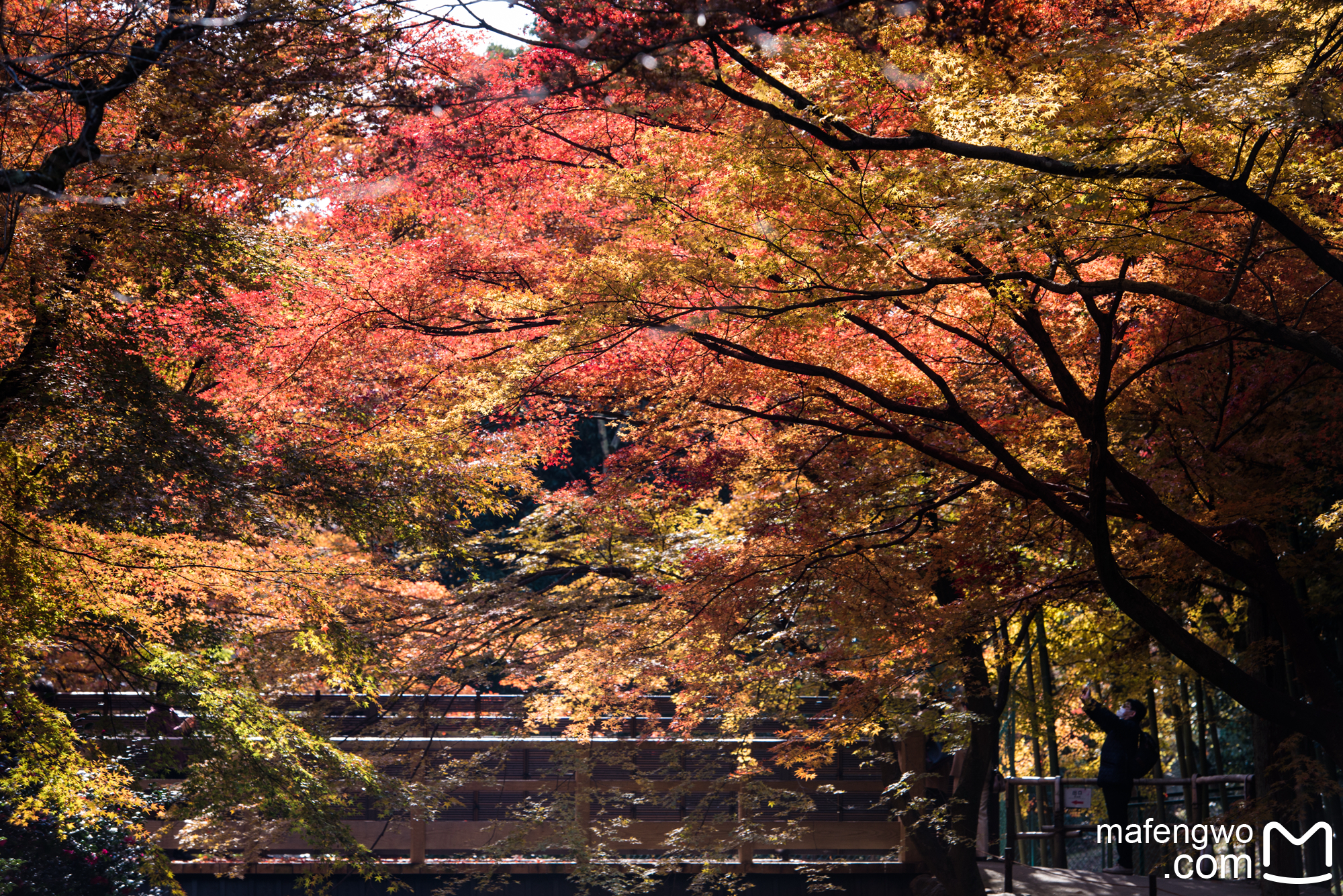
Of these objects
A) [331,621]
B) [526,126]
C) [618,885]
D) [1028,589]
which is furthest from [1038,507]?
[618,885]

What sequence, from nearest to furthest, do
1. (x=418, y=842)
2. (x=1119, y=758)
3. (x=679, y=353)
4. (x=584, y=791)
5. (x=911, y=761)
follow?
(x=679, y=353)
(x=1119, y=758)
(x=584, y=791)
(x=911, y=761)
(x=418, y=842)

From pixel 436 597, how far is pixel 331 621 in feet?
10.5

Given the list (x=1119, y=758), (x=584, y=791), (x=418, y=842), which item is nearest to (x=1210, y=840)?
(x=1119, y=758)

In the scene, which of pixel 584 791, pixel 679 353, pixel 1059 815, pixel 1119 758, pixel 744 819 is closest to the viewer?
pixel 679 353

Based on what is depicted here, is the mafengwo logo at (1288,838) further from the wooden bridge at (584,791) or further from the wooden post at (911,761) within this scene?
the wooden post at (911,761)

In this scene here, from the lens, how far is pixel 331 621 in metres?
8.62

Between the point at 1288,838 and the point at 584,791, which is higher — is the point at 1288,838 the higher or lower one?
the higher one

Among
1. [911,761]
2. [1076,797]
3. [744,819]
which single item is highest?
[911,761]

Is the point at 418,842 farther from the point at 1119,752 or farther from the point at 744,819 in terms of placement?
the point at 1119,752

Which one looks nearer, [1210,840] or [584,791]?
[1210,840]

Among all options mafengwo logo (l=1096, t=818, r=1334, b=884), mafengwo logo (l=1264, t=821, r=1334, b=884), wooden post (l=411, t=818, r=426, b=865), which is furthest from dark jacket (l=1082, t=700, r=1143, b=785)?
wooden post (l=411, t=818, r=426, b=865)

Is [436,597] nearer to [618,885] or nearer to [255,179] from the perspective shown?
[618,885]

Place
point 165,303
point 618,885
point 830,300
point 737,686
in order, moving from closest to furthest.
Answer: point 830,300 < point 165,303 < point 737,686 < point 618,885

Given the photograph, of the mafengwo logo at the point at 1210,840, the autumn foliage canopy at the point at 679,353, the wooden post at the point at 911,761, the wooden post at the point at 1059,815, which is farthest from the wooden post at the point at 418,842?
the mafengwo logo at the point at 1210,840
